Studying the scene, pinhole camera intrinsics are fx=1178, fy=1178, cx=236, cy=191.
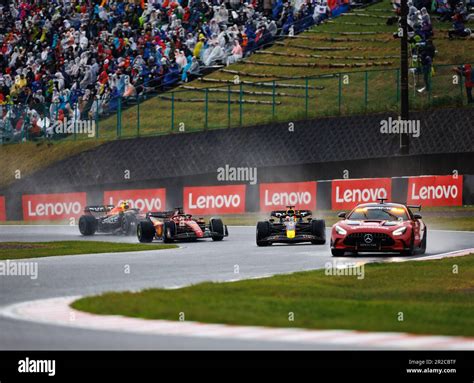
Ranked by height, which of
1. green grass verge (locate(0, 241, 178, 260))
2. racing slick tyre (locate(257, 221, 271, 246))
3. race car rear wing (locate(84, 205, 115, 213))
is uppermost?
race car rear wing (locate(84, 205, 115, 213))

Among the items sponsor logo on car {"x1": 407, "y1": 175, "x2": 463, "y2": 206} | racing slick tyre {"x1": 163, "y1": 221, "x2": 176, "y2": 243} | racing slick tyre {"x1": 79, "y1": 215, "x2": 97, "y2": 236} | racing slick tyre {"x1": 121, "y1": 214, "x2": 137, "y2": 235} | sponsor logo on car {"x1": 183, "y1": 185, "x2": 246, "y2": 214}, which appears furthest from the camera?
sponsor logo on car {"x1": 183, "y1": 185, "x2": 246, "y2": 214}

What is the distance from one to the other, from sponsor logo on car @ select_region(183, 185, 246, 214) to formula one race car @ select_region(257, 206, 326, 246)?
13.5m

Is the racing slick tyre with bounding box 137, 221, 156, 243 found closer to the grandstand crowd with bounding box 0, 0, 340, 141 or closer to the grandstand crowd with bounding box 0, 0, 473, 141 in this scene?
the grandstand crowd with bounding box 0, 0, 473, 141

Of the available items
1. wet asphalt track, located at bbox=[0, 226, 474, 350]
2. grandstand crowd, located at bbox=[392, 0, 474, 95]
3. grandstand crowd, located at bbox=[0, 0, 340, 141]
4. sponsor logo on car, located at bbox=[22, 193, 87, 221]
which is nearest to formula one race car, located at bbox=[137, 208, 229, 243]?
wet asphalt track, located at bbox=[0, 226, 474, 350]

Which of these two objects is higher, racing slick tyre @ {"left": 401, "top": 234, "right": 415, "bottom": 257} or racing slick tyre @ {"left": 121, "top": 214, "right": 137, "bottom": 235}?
racing slick tyre @ {"left": 121, "top": 214, "right": 137, "bottom": 235}

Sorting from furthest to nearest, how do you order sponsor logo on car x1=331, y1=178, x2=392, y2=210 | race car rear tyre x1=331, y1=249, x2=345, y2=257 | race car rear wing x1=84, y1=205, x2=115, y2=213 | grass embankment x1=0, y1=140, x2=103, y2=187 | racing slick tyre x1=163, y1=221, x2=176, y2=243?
grass embankment x1=0, y1=140, x2=103, y2=187 < sponsor logo on car x1=331, y1=178, x2=392, y2=210 < race car rear wing x1=84, y1=205, x2=115, y2=213 < racing slick tyre x1=163, y1=221, x2=176, y2=243 < race car rear tyre x1=331, y1=249, x2=345, y2=257

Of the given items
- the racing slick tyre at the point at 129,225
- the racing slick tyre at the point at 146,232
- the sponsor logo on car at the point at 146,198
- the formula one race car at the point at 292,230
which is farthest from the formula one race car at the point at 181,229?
the sponsor logo on car at the point at 146,198

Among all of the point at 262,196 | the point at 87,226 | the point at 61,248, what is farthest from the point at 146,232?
the point at 262,196

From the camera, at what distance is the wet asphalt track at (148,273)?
10797mm

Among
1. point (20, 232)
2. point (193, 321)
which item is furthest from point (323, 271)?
point (20, 232)

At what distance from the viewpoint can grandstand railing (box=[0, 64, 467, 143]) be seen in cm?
4084

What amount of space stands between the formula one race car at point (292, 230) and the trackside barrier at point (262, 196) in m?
9.49
